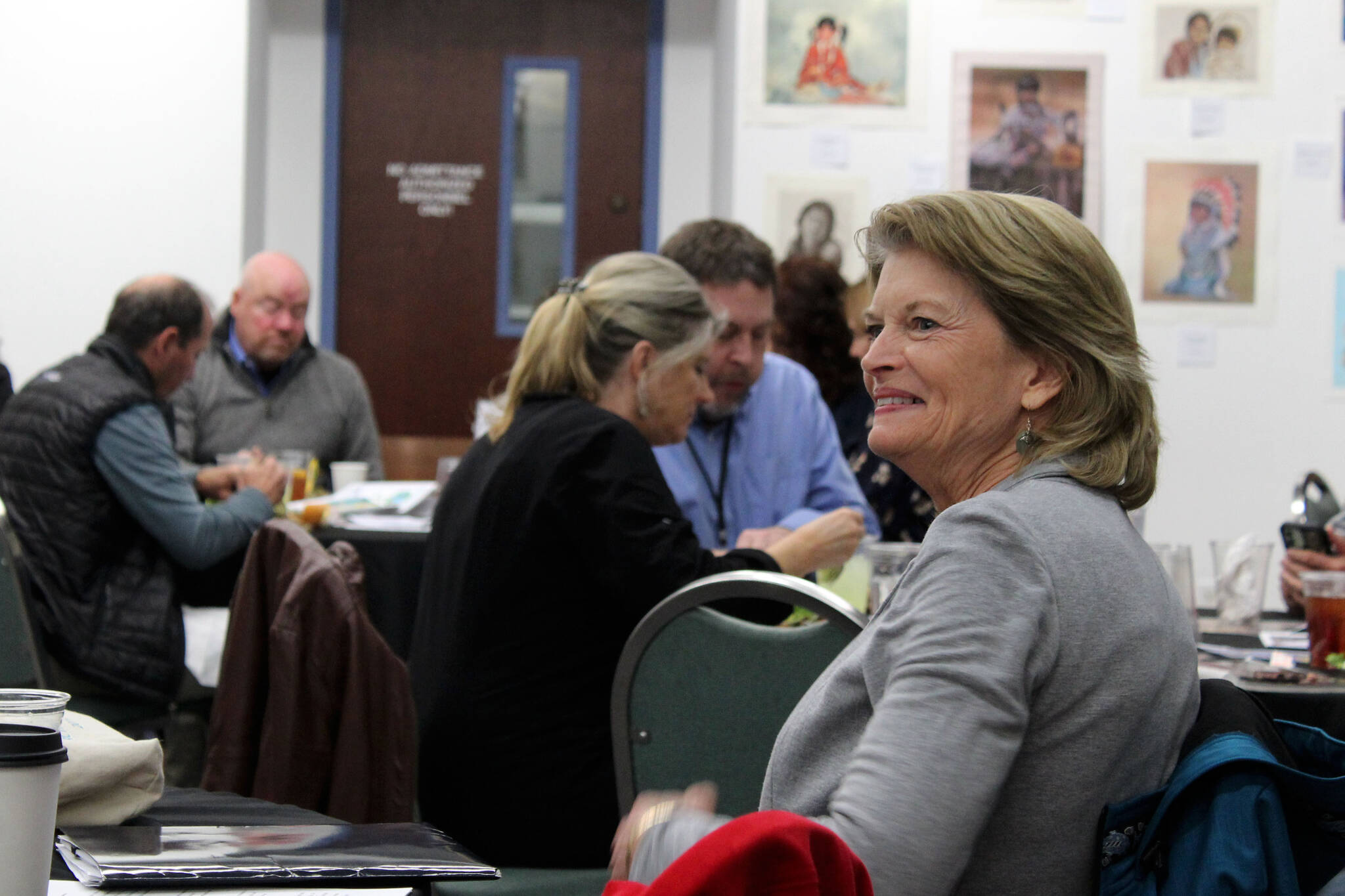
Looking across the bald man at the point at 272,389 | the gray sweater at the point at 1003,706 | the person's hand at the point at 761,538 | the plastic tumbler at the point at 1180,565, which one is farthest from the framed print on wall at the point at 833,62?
the gray sweater at the point at 1003,706

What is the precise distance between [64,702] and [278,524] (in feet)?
3.46

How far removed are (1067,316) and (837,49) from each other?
4085 millimetres

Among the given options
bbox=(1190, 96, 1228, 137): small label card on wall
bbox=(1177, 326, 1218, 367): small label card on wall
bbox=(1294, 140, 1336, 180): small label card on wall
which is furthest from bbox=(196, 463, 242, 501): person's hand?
bbox=(1294, 140, 1336, 180): small label card on wall

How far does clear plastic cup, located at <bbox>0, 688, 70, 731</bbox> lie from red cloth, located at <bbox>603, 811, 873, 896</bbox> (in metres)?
0.50

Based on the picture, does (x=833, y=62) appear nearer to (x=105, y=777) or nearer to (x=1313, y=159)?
(x=1313, y=159)

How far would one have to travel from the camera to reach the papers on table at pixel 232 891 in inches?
37.4

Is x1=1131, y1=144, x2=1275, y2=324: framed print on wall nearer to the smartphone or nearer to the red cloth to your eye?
the smartphone

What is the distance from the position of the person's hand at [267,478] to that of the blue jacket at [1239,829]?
2922 millimetres

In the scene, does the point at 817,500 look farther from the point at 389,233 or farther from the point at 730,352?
the point at 389,233

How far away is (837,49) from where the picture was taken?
5.00 m

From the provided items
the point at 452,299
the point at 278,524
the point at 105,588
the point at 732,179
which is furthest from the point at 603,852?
the point at 452,299

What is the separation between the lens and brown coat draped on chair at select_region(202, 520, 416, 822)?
1.92m

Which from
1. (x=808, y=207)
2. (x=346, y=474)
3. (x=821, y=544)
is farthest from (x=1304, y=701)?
(x=808, y=207)

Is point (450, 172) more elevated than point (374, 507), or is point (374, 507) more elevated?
point (450, 172)
